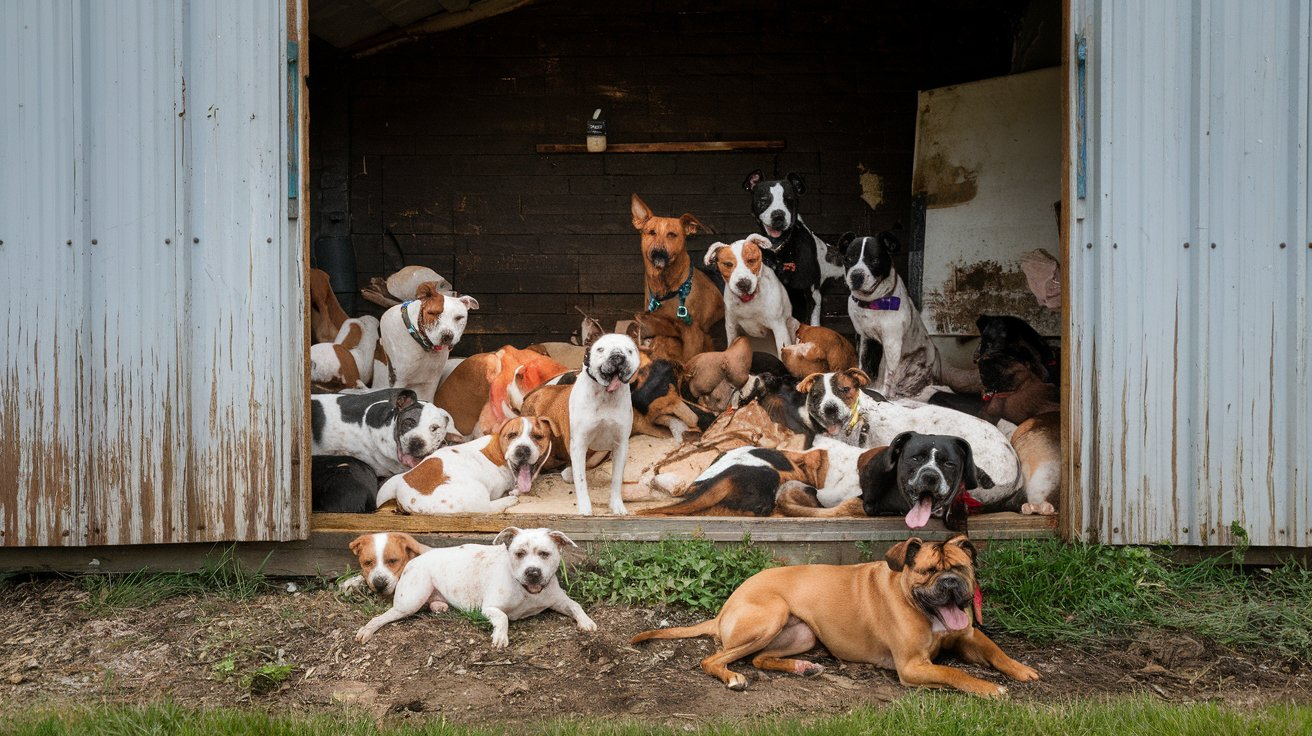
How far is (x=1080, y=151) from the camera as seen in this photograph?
5.74 metres

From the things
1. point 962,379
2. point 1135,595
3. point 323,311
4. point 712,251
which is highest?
point 712,251

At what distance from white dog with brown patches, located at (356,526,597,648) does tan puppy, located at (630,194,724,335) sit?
3.29 m

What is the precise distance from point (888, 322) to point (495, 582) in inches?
148

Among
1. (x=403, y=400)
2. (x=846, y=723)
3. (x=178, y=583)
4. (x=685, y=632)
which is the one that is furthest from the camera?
(x=403, y=400)

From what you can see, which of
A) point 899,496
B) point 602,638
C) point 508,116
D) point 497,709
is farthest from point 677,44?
point 497,709

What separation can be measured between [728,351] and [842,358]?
82cm

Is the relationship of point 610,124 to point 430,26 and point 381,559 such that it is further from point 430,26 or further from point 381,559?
point 381,559

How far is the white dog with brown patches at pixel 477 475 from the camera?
247 inches

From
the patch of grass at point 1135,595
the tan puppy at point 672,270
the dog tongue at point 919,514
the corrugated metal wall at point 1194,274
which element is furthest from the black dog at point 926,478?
the tan puppy at point 672,270

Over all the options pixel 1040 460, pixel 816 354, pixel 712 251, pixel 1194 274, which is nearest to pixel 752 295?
pixel 712 251

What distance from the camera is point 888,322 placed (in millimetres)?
8000

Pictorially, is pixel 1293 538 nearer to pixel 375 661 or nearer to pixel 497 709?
pixel 497 709

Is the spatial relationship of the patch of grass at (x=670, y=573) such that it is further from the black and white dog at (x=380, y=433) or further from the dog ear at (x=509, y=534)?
the black and white dog at (x=380, y=433)

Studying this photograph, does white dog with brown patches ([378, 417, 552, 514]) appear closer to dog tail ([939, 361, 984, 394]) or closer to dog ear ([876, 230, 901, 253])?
dog ear ([876, 230, 901, 253])
